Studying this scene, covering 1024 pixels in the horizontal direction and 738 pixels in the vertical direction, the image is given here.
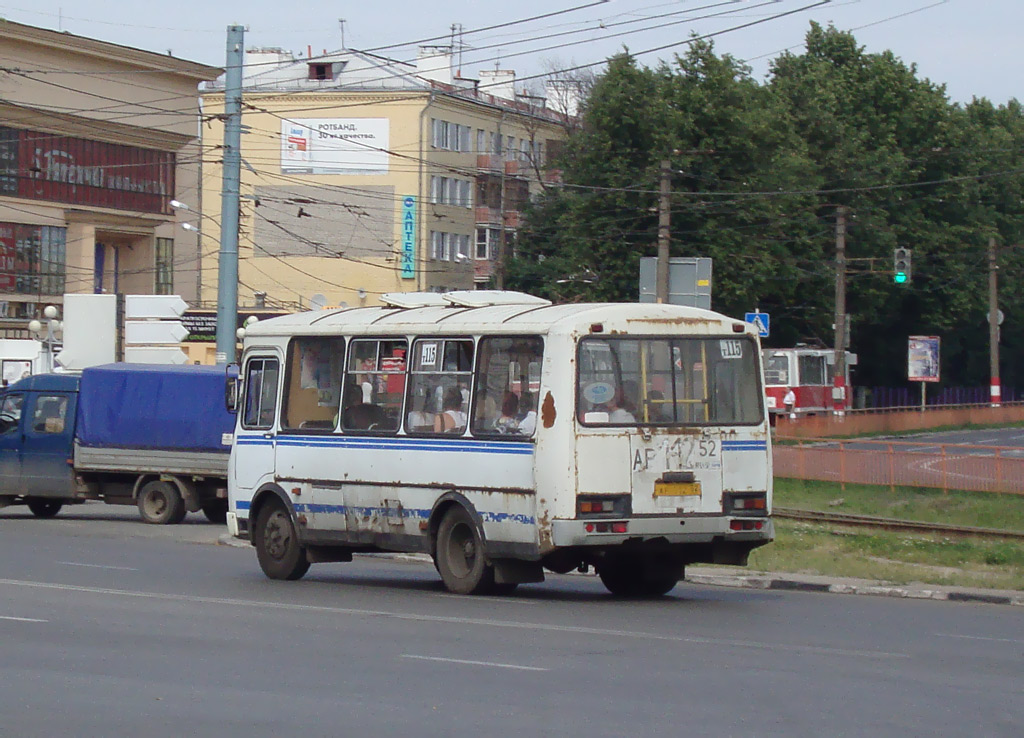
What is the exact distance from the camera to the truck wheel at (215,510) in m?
27.1

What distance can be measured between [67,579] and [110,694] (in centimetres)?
797

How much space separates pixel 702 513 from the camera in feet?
48.7

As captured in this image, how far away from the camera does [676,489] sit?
1480cm

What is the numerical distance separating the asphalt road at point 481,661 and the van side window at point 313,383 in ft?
5.38

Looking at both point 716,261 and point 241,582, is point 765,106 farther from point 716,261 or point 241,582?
point 241,582

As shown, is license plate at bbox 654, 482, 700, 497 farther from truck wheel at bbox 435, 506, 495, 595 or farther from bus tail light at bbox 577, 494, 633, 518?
truck wheel at bbox 435, 506, 495, 595

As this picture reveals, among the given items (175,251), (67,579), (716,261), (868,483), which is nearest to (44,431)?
(67,579)

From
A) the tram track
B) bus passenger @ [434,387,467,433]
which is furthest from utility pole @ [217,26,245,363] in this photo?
bus passenger @ [434,387,467,433]

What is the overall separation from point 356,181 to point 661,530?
6856 centimetres

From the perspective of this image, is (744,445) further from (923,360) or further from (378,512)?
(923,360)

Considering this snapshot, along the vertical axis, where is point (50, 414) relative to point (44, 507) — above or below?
above

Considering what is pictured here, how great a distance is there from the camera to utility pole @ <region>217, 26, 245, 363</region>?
26375mm

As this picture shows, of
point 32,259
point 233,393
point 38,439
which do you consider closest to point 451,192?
point 32,259

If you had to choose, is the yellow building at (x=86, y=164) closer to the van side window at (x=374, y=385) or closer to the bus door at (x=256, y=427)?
the bus door at (x=256, y=427)
